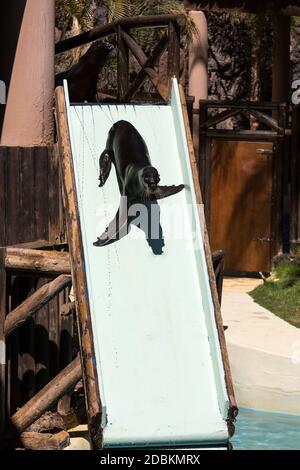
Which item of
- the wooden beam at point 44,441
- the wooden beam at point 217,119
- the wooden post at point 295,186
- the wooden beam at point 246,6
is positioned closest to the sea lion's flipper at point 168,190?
the wooden beam at point 44,441

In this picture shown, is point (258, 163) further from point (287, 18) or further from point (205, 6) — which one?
point (287, 18)

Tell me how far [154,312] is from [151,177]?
1.12 m

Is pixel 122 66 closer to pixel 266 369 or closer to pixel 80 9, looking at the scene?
pixel 266 369

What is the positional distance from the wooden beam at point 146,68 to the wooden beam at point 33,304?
9.50 feet

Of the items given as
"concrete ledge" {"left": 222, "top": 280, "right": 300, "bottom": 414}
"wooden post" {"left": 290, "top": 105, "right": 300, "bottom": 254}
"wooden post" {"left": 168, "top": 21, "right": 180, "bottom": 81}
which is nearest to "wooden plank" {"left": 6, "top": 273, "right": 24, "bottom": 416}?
"concrete ledge" {"left": 222, "top": 280, "right": 300, "bottom": 414}

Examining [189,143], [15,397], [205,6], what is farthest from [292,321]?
[205,6]

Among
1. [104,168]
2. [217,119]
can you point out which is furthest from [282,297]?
[104,168]

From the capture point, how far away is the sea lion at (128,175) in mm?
9125

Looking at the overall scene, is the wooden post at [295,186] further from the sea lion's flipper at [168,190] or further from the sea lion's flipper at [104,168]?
the sea lion's flipper at [168,190]

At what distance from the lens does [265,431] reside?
1004 centimetres

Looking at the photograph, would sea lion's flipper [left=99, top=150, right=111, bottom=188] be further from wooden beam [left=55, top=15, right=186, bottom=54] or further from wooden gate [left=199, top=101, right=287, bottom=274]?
wooden gate [left=199, top=101, right=287, bottom=274]

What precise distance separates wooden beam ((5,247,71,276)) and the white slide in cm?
26

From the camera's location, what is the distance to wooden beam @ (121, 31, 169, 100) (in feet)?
36.0

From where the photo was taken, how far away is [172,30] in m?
11.0
